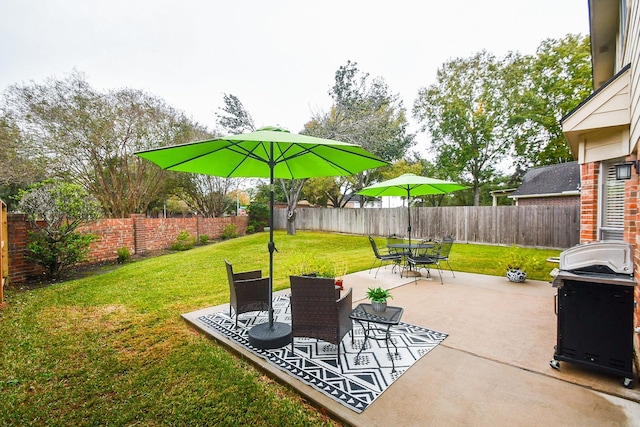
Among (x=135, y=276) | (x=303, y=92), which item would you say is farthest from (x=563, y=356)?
(x=303, y=92)

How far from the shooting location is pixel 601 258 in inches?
99.3

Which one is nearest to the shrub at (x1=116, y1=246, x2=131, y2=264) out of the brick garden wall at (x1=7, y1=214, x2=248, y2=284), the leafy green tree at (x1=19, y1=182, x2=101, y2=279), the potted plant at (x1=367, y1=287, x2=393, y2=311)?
the brick garden wall at (x1=7, y1=214, x2=248, y2=284)

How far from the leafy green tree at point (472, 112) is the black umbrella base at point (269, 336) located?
2076 cm

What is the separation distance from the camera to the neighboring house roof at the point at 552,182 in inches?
564

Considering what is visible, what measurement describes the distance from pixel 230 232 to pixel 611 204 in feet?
47.5

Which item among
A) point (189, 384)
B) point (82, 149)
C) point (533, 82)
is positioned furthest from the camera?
point (533, 82)

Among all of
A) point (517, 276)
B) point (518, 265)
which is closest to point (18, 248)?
point (517, 276)

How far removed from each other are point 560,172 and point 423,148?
9462 millimetres

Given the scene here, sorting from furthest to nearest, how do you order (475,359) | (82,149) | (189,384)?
(82,149), (475,359), (189,384)

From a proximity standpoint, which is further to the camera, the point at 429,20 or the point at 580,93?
the point at 580,93

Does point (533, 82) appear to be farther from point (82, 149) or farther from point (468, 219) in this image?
point (82, 149)

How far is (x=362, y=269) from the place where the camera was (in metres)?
7.38

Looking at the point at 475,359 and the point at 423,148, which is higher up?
the point at 423,148

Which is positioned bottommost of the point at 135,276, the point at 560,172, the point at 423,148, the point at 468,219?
the point at 135,276
